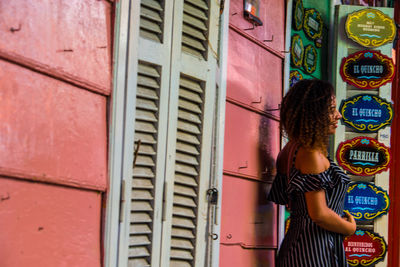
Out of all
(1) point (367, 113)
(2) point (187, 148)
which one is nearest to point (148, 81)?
(2) point (187, 148)

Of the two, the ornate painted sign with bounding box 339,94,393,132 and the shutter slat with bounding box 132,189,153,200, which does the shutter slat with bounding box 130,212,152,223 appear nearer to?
the shutter slat with bounding box 132,189,153,200

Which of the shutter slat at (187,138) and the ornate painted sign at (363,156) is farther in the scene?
the ornate painted sign at (363,156)

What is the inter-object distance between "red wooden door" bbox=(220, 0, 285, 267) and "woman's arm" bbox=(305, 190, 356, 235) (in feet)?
1.39

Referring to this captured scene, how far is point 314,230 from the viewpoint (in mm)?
2969

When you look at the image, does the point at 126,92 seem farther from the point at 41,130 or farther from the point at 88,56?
the point at 41,130

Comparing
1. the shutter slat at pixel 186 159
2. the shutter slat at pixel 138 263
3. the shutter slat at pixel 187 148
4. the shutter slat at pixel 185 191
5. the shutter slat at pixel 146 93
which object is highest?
the shutter slat at pixel 146 93

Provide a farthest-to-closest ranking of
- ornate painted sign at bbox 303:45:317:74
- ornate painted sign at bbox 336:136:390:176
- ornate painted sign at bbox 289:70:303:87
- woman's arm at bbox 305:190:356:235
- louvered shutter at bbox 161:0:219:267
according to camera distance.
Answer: ornate painted sign at bbox 336:136:390:176, ornate painted sign at bbox 303:45:317:74, ornate painted sign at bbox 289:70:303:87, woman's arm at bbox 305:190:356:235, louvered shutter at bbox 161:0:219:267

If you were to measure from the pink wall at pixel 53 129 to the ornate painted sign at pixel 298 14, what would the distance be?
1.96m

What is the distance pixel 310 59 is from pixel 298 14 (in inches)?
14.6

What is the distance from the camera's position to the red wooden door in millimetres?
3180

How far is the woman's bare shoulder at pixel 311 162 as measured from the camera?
114 inches

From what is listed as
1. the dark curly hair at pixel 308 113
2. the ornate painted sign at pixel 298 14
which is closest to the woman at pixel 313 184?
the dark curly hair at pixel 308 113

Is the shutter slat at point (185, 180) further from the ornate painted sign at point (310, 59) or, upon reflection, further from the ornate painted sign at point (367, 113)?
the ornate painted sign at point (367, 113)

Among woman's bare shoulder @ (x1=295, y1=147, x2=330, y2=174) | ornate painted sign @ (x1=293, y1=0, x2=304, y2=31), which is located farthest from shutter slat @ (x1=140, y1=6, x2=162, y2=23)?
ornate painted sign @ (x1=293, y1=0, x2=304, y2=31)
